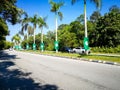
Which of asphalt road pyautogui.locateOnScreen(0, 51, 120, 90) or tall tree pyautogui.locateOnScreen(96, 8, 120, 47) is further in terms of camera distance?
tall tree pyautogui.locateOnScreen(96, 8, 120, 47)

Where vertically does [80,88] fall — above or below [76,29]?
below

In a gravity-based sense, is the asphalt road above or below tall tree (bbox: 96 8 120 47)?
below

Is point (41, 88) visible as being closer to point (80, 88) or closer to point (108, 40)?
point (80, 88)

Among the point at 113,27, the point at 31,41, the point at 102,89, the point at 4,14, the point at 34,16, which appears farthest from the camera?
the point at 31,41

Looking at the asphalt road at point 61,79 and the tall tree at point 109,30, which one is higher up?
the tall tree at point 109,30

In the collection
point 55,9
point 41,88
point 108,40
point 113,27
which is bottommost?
point 41,88

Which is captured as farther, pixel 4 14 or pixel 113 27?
pixel 113 27

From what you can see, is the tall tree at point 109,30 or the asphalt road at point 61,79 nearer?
the asphalt road at point 61,79

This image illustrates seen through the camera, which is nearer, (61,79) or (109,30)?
(61,79)

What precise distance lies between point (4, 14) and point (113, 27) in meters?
33.1

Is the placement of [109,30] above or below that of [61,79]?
above

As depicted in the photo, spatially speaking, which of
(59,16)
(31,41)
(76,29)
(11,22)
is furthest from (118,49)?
(31,41)

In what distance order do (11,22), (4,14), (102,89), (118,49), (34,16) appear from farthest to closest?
(34,16), (118,49), (11,22), (4,14), (102,89)

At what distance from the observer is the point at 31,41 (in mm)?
95062
